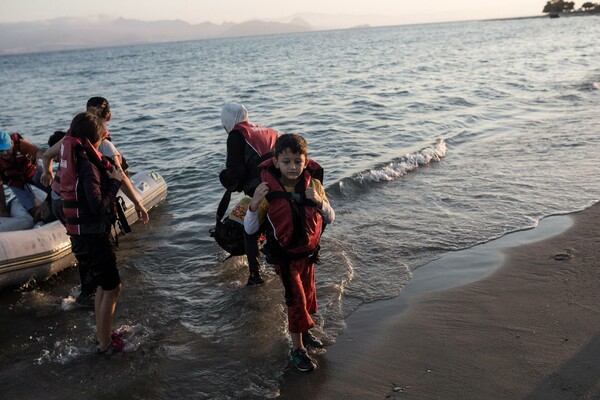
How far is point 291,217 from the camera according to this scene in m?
3.54

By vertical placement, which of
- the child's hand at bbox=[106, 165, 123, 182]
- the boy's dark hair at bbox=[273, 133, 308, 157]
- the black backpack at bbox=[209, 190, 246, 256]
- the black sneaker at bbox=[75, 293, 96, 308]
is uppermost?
the boy's dark hair at bbox=[273, 133, 308, 157]

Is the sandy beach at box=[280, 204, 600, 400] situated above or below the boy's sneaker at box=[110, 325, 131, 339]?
above

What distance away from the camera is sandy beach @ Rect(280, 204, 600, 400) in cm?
333

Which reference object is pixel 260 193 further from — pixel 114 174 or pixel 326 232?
pixel 326 232

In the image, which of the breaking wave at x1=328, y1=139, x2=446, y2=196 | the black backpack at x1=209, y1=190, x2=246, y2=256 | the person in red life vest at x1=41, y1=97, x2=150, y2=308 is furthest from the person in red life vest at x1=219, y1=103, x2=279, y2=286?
the breaking wave at x1=328, y1=139, x2=446, y2=196

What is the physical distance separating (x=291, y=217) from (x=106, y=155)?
6.38ft

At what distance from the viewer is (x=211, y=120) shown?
15680mm

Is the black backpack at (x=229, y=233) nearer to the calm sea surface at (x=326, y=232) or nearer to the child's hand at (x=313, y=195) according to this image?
the calm sea surface at (x=326, y=232)

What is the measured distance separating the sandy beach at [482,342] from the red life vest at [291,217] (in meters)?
0.88

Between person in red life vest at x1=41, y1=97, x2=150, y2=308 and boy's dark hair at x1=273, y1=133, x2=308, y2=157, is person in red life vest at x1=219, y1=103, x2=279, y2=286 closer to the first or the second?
person in red life vest at x1=41, y1=97, x2=150, y2=308

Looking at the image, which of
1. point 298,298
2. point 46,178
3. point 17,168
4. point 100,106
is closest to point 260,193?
point 298,298

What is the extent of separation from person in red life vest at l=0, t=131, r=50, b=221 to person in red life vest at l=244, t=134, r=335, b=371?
3.55 metres

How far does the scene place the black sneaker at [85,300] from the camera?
506 cm

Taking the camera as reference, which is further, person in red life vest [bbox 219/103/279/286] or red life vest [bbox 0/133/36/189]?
red life vest [bbox 0/133/36/189]
